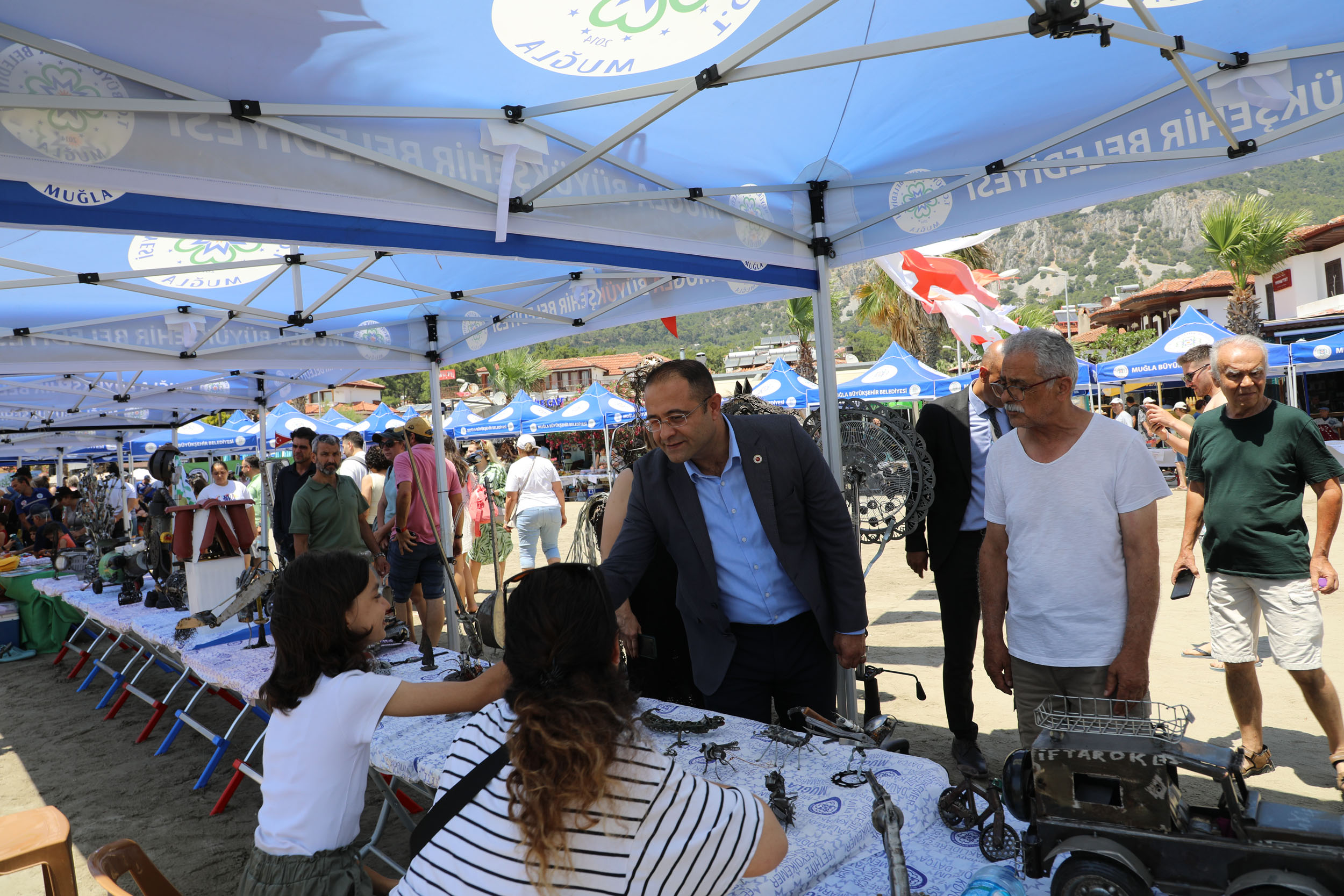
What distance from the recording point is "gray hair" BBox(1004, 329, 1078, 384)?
85.1 inches

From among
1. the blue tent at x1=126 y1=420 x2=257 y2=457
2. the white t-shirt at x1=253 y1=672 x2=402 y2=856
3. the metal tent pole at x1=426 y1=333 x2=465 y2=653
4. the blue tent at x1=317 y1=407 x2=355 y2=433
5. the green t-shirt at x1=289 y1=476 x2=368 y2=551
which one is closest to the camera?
the white t-shirt at x1=253 y1=672 x2=402 y2=856

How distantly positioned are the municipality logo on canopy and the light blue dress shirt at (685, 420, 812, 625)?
1.38 metres

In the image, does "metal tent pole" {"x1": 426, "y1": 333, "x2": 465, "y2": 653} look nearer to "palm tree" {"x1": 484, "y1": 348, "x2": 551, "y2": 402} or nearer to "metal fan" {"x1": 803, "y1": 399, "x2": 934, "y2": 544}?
"metal fan" {"x1": 803, "y1": 399, "x2": 934, "y2": 544}

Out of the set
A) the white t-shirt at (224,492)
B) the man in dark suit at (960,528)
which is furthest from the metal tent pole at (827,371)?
the white t-shirt at (224,492)

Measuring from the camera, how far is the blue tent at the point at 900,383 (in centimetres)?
1398

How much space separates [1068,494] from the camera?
7.30 feet

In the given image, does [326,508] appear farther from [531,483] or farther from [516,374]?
[516,374]

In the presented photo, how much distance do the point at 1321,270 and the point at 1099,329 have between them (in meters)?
26.2

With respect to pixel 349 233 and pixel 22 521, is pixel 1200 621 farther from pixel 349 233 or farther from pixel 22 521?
pixel 22 521

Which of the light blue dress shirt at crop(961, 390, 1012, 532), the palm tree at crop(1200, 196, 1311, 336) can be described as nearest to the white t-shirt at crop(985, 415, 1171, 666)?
the light blue dress shirt at crop(961, 390, 1012, 532)

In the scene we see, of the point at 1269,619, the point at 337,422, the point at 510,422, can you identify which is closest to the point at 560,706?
the point at 1269,619

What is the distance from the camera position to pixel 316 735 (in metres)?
1.87

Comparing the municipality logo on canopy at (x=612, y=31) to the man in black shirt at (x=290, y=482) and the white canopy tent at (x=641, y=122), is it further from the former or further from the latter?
the man in black shirt at (x=290, y=482)

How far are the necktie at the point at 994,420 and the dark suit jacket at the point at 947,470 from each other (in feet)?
0.29
